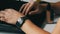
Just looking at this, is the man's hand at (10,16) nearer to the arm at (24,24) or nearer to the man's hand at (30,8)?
the arm at (24,24)

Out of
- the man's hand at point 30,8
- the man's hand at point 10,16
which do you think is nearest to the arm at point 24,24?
the man's hand at point 10,16

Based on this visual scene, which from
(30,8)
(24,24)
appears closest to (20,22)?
(24,24)

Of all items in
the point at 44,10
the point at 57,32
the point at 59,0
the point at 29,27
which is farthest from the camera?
the point at 59,0

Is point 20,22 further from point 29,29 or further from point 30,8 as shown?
point 30,8

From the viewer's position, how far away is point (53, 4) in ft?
3.17

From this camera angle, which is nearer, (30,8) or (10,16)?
(10,16)

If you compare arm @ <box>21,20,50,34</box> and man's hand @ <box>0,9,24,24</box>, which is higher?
man's hand @ <box>0,9,24,24</box>

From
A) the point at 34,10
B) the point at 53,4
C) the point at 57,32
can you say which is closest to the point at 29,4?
the point at 34,10

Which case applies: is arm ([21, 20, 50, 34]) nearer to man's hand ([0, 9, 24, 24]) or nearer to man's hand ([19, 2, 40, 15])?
man's hand ([0, 9, 24, 24])

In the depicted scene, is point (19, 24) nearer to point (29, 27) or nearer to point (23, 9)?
point (29, 27)

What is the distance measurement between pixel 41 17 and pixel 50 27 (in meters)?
0.13

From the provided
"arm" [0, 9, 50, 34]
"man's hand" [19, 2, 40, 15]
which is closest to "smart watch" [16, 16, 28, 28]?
"arm" [0, 9, 50, 34]

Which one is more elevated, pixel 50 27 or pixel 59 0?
pixel 59 0

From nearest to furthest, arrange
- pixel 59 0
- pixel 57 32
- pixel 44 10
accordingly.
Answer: pixel 57 32 → pixel 44 10 → pixel 59 0
